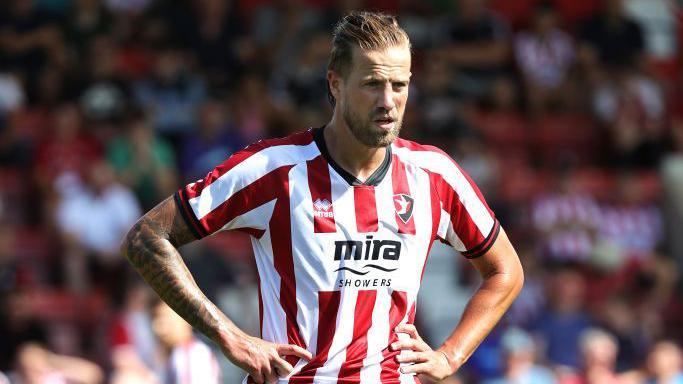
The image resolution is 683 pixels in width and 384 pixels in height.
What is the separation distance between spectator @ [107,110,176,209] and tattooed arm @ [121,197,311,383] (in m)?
7.02

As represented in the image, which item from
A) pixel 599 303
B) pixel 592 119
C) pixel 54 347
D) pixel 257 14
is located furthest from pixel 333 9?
pixel 54 347

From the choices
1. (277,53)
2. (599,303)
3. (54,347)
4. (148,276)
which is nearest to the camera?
(148,276)

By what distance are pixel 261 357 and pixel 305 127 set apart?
811cm

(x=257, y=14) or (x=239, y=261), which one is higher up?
(x=257, y=14)

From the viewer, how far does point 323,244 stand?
184 inches

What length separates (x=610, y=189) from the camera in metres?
13.9

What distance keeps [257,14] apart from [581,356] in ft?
17.7

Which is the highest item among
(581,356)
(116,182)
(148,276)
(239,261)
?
(148,276)

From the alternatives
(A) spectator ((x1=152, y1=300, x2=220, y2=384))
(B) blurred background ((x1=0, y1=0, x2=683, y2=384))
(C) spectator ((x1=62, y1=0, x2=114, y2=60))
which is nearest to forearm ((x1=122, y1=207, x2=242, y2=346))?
(A) spectator ((x1=152, y1=300, x2=220, y2=384))

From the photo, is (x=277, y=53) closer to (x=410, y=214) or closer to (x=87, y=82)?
(x=87, y=82)

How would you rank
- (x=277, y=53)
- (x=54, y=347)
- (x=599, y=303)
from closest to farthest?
(x=54, y=347) → (x=599, y=303) → (x=277, y=53)

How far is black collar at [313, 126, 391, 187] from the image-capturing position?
4781mm

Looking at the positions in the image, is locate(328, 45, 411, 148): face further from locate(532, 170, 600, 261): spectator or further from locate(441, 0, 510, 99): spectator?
locate(441, 0, 510, 99): spectator

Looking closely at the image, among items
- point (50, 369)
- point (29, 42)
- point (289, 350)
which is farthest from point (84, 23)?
point (289, 350)
